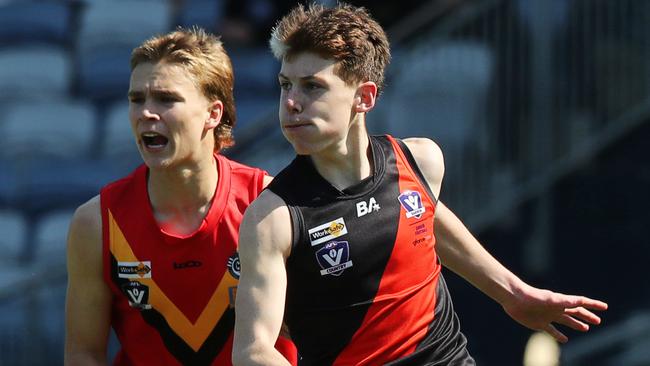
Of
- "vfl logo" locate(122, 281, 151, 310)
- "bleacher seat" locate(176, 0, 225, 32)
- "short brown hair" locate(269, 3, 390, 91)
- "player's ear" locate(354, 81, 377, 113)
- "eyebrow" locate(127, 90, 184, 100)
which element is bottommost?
"vfl logo" locate(122, 281, 151, 310)

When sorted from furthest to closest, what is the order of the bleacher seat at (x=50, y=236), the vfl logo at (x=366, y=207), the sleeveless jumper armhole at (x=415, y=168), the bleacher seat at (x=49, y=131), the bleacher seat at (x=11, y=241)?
the bleacher seat at (x=49, y=131)
the bleacher seat at (x=11, y=241)
the bleacher seat at (x=50, y=236)
the sleeveless jumper armhole at (x=415, y=168)
the vfl logo at (x=366, y=207)

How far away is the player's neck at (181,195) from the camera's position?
4.98 m

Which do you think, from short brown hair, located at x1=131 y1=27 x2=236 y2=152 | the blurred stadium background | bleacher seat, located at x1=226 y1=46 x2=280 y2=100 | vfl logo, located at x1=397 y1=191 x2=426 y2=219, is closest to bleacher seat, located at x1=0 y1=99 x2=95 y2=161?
bleacher seat, located at x1=226 y1=46 x2=280 y2=100

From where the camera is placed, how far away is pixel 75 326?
4887 millimetres

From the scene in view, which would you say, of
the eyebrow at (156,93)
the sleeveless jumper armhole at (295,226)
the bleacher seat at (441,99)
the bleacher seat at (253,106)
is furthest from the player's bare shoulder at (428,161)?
the bleacher seat at (253,106)

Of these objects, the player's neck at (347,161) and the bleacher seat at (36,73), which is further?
the bleacher seat at (36,73)

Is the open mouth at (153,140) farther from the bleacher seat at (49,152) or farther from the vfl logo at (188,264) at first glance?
the bleacher seat at (49,152)

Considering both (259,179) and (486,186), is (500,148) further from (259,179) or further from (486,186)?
(259,179)

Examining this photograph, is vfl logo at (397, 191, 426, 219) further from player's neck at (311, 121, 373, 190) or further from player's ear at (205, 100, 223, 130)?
player's ear at (205, 100, 223, 130)

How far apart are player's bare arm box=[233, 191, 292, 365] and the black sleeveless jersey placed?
0.39 ft

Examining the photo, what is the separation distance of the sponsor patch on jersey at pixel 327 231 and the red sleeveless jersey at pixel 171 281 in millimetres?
639

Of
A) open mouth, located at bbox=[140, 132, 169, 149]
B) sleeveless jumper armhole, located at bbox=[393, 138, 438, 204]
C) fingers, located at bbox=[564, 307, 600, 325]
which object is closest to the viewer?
sleeveless jumper armhole, located at bbox=[393, 138, 438, 204]

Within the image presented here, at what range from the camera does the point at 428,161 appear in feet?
Result: 15.6

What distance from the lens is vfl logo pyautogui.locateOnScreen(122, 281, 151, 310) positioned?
4.85 meters
